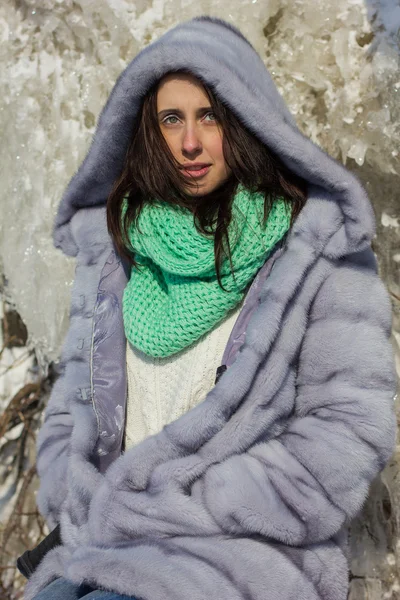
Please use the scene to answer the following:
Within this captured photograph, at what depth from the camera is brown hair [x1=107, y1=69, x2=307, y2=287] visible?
1.80 m

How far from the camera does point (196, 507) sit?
5.29ft

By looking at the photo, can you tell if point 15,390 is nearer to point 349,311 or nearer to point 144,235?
point 144,235

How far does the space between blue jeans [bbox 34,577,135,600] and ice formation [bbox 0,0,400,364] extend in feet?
4.63

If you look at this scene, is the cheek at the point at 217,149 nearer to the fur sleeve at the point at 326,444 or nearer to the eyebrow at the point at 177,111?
the eyebrow at the point at 177,111

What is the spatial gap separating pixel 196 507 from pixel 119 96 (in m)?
1.00

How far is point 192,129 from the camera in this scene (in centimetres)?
181

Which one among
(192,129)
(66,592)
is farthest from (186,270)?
(66,592)

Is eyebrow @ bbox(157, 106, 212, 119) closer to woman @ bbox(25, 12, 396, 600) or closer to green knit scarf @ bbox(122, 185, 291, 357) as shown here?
woman @ bbox(25, 12, 396, 600)

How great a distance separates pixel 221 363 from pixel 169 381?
0.16 meters

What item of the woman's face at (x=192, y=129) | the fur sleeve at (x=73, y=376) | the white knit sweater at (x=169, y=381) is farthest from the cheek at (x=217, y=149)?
the fur sleeve at (x=73, y=376)

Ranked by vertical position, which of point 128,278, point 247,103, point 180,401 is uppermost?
point 247,103

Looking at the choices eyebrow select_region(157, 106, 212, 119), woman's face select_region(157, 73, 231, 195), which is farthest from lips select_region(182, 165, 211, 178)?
eyebrow select_region(157, 106, 212, 119)

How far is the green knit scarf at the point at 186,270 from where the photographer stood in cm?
179

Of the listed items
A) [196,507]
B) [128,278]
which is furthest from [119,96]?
[196,507]
